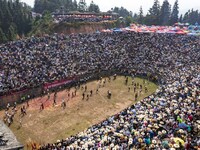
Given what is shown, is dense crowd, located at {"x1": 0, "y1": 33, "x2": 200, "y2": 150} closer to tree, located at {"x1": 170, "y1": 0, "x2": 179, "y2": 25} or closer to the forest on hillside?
the forest on hillside

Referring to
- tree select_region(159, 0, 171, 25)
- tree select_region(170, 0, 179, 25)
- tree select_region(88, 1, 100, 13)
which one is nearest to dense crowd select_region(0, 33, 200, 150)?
tree select_region(159, 0, 171, 25)

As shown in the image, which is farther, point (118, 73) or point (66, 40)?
point (66, 40)

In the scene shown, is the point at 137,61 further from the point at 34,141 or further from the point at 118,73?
the point at 34,141

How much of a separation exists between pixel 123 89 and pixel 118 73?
723cm

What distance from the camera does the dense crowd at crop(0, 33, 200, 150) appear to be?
75.9 feet

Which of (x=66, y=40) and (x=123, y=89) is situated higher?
(x=66, y=40)

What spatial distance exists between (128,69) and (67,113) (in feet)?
63.5

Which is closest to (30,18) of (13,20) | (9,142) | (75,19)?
(13,20)

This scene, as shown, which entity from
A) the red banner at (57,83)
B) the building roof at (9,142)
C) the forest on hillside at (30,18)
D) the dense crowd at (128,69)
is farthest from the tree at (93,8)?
the building roof at (9,142)

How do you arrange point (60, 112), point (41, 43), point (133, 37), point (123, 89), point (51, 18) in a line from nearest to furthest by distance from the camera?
point (60, 112), point (123, 89), point (41, 43), point (133, 37), point (51, 18)

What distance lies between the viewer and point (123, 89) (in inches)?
1756

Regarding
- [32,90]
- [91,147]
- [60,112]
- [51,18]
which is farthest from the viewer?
[51,18]

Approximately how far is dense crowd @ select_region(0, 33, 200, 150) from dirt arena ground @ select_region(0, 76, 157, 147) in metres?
3.59

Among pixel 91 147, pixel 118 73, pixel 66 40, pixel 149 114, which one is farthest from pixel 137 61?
pixel 91 147
